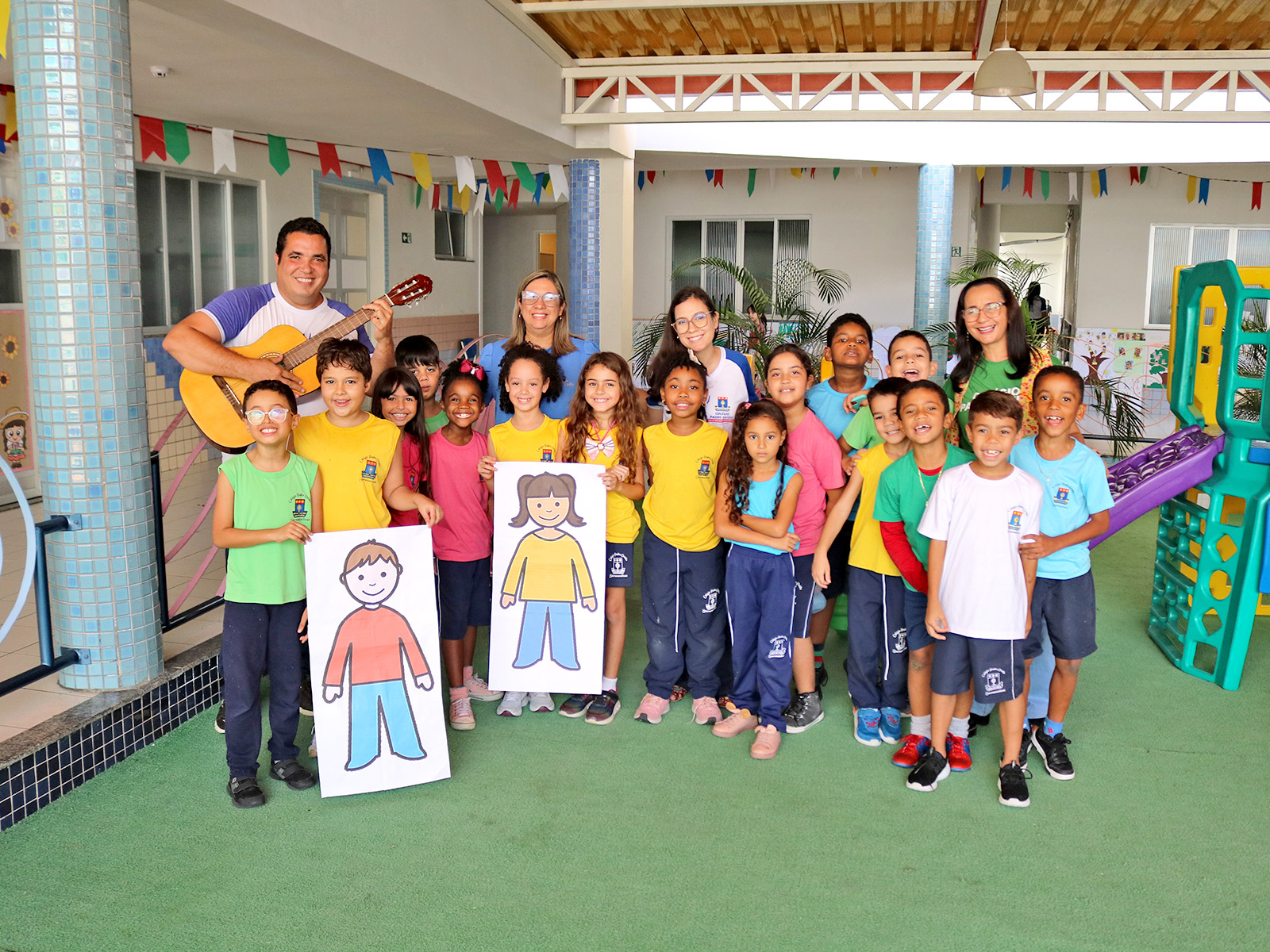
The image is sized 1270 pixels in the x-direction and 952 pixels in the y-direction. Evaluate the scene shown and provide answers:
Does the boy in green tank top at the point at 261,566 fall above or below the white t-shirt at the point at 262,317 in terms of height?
below

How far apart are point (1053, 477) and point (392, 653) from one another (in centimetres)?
204

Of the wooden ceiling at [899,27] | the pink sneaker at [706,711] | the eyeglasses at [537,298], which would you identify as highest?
the wooden ceiling at [899,27]

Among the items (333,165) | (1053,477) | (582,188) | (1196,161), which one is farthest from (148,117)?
(1196,161)

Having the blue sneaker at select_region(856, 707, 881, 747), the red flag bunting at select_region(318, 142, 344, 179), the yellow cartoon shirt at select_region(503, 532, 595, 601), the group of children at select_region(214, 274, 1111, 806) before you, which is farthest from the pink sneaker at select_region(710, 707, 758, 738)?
the red flag bunting at select_region(318, 142, 344, 179)

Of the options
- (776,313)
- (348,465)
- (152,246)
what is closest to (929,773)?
(348,465)

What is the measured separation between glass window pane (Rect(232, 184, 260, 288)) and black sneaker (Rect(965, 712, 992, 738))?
636 cm

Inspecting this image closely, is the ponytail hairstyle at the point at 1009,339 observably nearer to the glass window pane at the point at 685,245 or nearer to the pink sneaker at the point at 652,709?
the pink sneaker at the point at 652,709

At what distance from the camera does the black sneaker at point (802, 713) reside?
11.4 ft

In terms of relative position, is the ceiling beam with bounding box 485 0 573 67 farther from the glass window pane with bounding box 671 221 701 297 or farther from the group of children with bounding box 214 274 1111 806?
the glass window pane with bounding box 671 221 701 297

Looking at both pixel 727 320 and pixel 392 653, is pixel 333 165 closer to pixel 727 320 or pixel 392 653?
pixel 727 320

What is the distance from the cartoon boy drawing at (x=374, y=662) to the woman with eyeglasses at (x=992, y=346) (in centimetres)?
196

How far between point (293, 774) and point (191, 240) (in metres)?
5.54

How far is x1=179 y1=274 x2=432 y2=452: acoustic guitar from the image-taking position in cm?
350

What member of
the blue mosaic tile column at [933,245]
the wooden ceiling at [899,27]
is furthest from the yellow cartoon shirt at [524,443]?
the blue mosaic tile column at [933,245]
